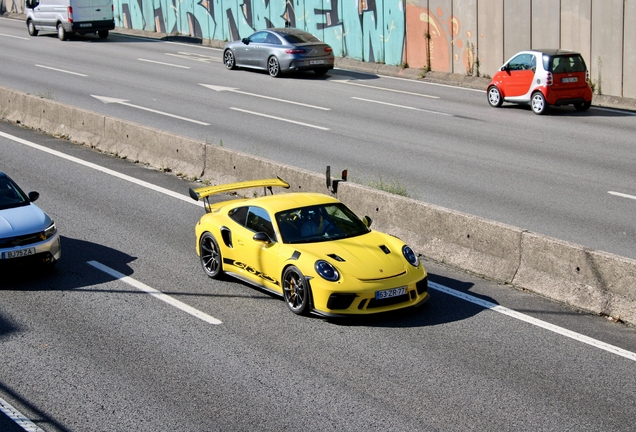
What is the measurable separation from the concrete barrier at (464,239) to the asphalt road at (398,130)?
190 cm

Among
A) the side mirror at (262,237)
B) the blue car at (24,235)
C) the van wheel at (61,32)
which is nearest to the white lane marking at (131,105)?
the blue car at (24,235)

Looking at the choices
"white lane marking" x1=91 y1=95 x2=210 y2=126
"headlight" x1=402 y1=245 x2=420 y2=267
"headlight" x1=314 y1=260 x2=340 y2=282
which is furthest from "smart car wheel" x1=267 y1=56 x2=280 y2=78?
"headlight" x1=314 y1=260 x2=340 y2=282

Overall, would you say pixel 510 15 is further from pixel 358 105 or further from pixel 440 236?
pixel 440 236

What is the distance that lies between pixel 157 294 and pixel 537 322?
4.56m

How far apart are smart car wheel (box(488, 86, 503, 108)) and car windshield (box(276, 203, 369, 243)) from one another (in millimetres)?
14381

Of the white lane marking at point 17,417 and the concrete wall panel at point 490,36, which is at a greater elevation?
the concrete wall panel at point 490,36

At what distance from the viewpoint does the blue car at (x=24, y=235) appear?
1120 cm

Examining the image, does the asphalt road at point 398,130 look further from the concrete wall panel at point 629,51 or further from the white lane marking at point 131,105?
the concrete wall panel at point 629,51

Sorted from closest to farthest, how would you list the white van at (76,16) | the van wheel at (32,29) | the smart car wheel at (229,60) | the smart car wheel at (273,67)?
the smart car wheel at (273,67), the smart car wheel at (229,60), the white van at (76,16), the van wheel at (32,29)

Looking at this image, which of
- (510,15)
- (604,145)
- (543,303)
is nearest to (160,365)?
(543,303)

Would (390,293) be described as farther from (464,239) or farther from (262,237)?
(464,239)

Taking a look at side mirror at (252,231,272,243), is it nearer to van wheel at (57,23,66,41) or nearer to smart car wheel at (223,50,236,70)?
smart car wheel at (223,50,236,70)

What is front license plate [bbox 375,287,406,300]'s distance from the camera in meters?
9.88

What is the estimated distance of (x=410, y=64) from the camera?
3103 cm
